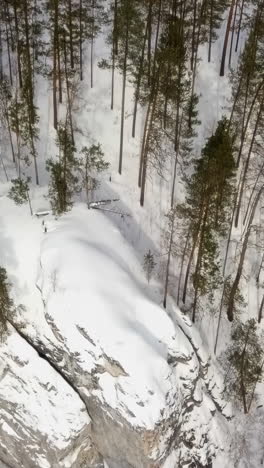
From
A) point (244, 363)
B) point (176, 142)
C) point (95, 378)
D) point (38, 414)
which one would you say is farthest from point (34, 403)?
point (176, 142)

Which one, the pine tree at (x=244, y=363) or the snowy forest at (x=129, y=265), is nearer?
the snowy forest at (x=129, y=265)

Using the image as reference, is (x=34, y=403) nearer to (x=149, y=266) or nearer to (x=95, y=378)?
(x=95, y=378)

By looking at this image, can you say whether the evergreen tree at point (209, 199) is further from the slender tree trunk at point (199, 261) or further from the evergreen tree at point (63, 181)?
the evergreen tree at point (63, 181)

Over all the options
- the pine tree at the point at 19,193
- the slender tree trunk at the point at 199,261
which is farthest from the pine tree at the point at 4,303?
the slender tree trunk at the point at 199,261

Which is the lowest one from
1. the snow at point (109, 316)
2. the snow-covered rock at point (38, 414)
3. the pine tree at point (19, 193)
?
the snow-covered rock at point (38, 414)

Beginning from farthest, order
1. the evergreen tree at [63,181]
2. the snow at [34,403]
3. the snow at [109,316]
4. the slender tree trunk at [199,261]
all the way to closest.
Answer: the evergreen tree at [63,181] → the slender tree trunk at [199,261] → the snow at [34,403] → the snow at [109,316]

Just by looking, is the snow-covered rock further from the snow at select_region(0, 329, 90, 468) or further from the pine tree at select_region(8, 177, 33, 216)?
the pine tree at select_region(8, 177, 33, 216)
